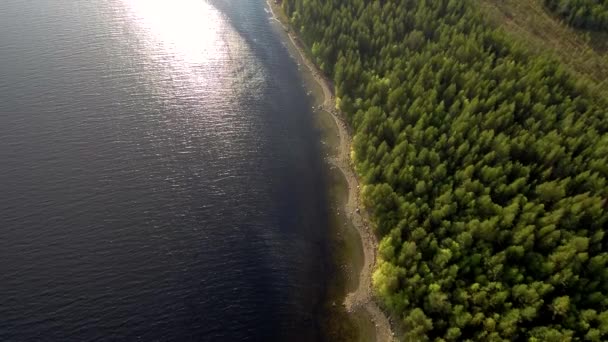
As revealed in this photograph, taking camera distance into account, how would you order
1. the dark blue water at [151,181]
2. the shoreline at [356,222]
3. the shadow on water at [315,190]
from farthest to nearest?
the shoreline at [356,222] < the shadow on water at [315,190] < the dark blue water at [151,181]

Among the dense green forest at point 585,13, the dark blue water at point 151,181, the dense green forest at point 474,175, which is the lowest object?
the dark blue water at point 151,181

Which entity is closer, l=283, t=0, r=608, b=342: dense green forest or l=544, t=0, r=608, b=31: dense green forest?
l=283, t=0, r=608, b=342: dense green forest

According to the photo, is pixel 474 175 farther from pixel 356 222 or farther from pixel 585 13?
pixel 585 13

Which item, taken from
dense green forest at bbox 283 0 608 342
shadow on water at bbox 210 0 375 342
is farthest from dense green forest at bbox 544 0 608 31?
shadow on water at bbox 210 0 375 342

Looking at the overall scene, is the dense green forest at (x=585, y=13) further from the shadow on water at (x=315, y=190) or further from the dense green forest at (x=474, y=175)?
the shadow on water at (x=315, y=190)

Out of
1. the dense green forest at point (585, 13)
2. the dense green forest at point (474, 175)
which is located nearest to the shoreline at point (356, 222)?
the dense green forest at point (474, 175)

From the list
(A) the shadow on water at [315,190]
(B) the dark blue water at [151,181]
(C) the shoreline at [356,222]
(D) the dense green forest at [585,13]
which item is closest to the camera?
(B) the dark blue water at [151,181]

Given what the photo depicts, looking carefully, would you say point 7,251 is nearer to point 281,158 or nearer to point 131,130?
point 131,130

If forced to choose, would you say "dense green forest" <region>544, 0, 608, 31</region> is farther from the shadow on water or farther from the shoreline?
the shadow on water
